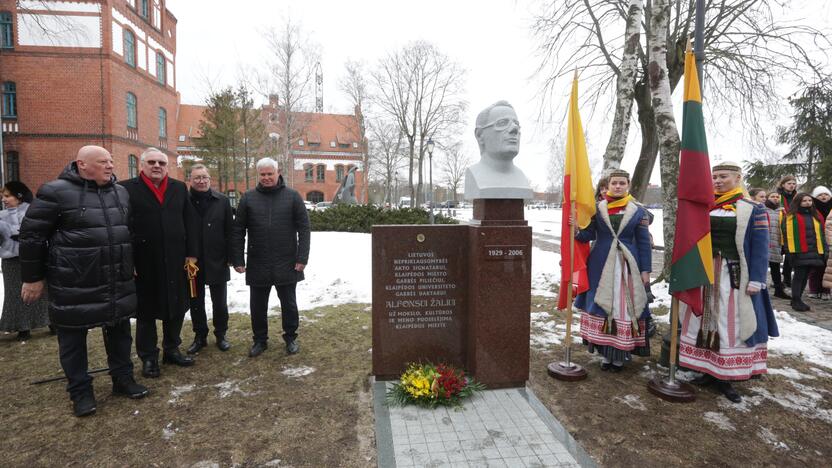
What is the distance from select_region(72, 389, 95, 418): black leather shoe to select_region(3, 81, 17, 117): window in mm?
25843

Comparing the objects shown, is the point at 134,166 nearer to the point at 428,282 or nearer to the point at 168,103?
the point at 168,103

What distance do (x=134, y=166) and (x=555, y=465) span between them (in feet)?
91.1

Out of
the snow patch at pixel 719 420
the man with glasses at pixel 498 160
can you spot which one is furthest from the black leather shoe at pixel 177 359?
the snow patch at pixel 719 420

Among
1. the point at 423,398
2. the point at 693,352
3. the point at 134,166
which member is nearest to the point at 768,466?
the point at 693,352

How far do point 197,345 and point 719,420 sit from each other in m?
4.99

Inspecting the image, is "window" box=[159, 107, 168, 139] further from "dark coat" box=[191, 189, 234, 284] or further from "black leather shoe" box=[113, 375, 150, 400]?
"black leather shoe" box=[113, 375, 150, 400]

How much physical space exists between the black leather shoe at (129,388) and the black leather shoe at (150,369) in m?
0.34

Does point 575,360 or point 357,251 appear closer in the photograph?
point 575,360

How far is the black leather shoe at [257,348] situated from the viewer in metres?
4.80

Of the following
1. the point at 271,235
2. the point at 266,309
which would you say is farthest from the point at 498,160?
the point at 266,309

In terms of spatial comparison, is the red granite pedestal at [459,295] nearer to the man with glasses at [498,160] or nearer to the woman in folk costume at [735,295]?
the man with glasses at [498,160]

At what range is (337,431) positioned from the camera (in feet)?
10.8

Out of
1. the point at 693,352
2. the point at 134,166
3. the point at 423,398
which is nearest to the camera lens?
the point at 423,398

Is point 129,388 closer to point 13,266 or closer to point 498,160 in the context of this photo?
point 13,266
